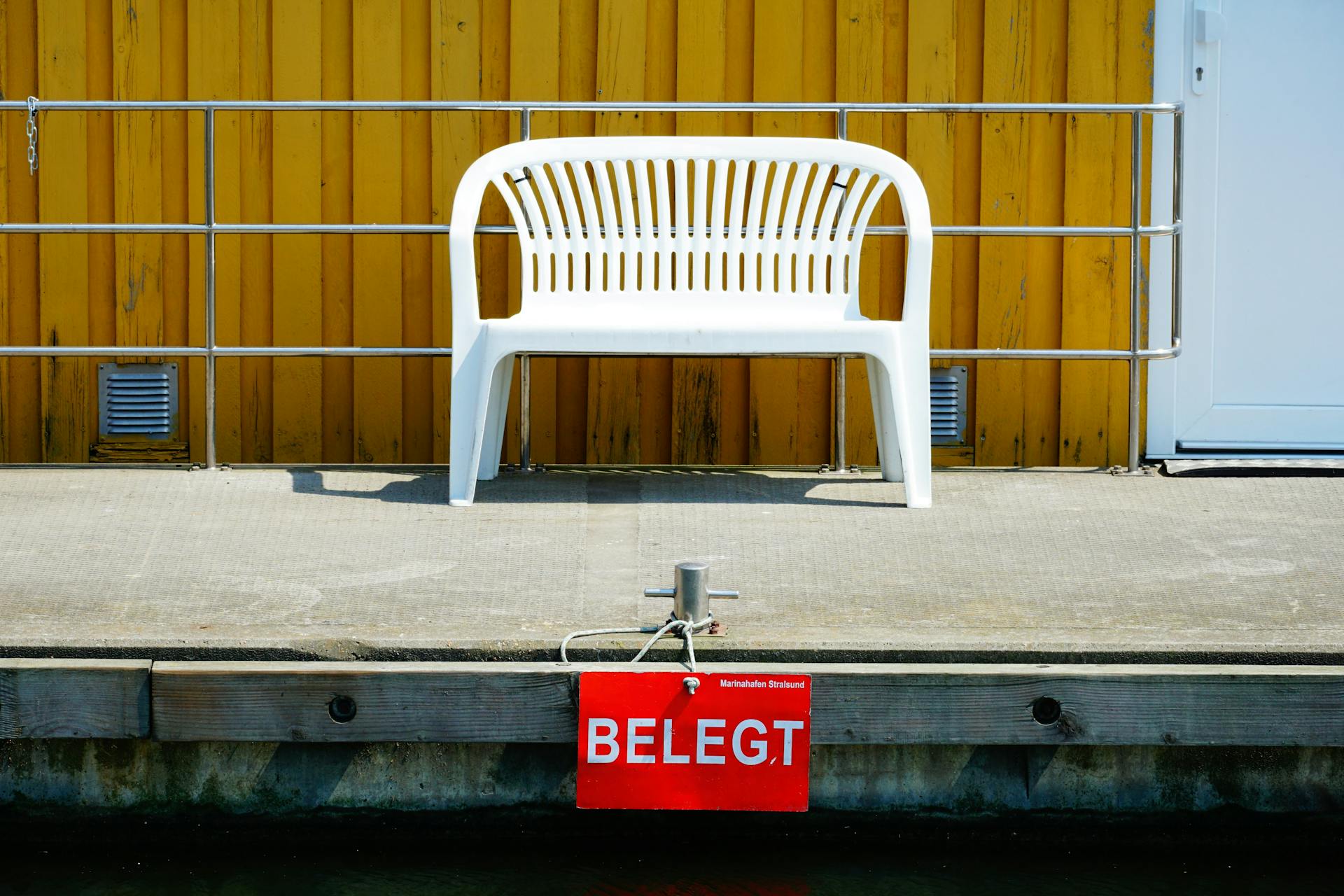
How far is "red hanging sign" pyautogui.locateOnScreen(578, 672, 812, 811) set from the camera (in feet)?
7.06

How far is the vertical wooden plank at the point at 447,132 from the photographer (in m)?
4.55

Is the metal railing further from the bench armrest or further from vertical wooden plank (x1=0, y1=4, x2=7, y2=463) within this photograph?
vertical wooden plank (x1=0, y1=4, x2=7, y2=463)

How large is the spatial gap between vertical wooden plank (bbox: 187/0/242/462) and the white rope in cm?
267

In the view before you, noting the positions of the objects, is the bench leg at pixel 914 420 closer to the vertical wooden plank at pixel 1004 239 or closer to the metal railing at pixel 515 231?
the metal railing at pixel 515 231

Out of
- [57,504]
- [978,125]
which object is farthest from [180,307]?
[978,125]

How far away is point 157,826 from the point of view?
2307 mm

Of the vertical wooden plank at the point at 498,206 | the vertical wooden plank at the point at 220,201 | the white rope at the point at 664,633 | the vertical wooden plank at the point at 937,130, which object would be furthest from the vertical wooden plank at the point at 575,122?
the white rope at the point at 664,633

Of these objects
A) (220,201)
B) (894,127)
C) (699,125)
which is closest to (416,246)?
(220,201)

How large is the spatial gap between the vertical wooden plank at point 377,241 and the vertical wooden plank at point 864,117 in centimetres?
136

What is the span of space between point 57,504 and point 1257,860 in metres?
2.62

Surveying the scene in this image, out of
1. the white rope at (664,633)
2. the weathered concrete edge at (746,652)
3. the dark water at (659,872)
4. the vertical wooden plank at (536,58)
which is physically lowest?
the dark water at (659,872)

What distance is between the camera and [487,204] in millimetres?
4621

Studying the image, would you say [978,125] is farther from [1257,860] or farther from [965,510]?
[1257,860]

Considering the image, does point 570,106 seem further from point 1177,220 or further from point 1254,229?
point 1254,229
